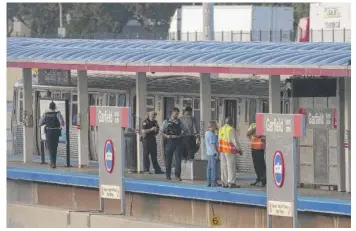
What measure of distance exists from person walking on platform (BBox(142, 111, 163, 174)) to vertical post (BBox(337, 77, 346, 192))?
462 centimetres

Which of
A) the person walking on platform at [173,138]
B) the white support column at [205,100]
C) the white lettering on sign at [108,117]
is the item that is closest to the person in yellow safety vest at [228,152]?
the person walking on platform at [173,138]

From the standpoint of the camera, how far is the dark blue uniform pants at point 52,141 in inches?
1165

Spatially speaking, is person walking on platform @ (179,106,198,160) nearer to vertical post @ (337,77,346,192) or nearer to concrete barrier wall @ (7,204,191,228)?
concrete barrier wall @ (7,204,191,228)

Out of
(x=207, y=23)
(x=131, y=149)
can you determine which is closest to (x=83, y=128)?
(x=131, y=149)

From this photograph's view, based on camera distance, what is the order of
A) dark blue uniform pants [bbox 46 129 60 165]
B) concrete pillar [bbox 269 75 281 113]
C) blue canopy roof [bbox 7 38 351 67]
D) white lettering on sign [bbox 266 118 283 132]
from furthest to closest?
1. dark blue uniform pants [bbox 46 129 60 165]
2. concrete pillar [bbox 269 75 281 113]
3. blue canopy roof [bbox 7 38 351 67]
4. white lettering on sign [bbox 266 118 283 132]

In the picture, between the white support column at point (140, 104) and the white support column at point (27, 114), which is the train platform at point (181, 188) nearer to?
the white support column at point (27, 114)

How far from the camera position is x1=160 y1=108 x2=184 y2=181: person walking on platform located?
26.5m

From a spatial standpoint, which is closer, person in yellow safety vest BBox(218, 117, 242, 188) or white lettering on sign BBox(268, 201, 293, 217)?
white lettering on sign BBox(268, 201, 293, 217)

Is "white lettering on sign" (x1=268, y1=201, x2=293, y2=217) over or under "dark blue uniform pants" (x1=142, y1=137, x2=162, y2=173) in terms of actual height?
under

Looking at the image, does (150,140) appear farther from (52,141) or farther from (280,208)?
(280,208)

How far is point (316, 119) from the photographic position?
24859mm

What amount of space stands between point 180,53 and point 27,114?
5.07 m

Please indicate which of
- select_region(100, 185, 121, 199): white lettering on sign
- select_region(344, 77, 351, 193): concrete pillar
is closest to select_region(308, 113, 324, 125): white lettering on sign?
select_region(344, 77, 351, 193): concrete pillar

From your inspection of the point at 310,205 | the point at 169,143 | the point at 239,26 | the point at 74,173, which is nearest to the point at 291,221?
the point at 310,205
